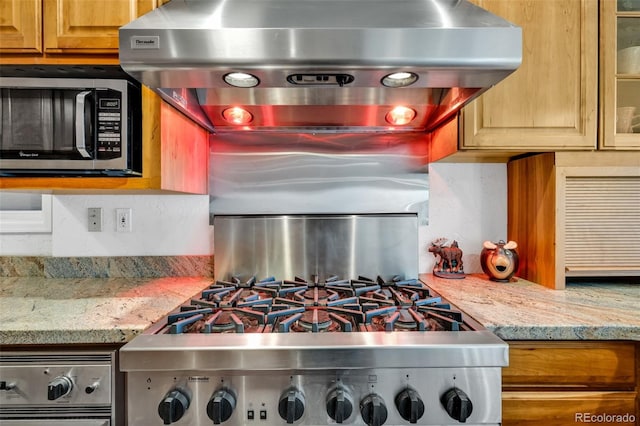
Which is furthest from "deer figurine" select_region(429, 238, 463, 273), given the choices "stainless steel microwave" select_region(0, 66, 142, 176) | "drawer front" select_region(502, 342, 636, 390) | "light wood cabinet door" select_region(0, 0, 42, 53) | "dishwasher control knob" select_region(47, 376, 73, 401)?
"light wood cabinet door" select_region(0, 0, 42, 53)

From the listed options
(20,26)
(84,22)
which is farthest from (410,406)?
(20,26)

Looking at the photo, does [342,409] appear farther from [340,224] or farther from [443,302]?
[340,224]

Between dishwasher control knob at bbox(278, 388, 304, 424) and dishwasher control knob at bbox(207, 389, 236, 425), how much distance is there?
0.12 m

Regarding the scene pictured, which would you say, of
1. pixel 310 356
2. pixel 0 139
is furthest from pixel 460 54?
pixel 0 139

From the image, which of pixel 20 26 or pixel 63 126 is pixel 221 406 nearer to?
pixel 63 126

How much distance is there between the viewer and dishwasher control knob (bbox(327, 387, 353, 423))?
809mm

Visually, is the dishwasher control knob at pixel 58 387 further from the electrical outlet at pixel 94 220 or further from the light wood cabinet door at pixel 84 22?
the light wood cabinet door at pixel 84 22

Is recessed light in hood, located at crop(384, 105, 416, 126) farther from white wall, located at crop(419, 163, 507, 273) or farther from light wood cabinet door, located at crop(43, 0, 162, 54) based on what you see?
light wood cabinet door, located at crop(43, 0, 162, 54)

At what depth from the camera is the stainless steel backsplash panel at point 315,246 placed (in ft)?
5.23

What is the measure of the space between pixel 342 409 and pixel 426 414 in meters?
0.22

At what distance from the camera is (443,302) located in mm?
1182

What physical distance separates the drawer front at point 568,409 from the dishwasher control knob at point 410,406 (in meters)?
0.31

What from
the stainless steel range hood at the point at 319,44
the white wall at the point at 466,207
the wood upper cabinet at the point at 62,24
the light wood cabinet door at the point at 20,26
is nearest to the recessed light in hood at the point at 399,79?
the stainless steel range hood at the point at 319,44

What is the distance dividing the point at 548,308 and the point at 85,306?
1.50 meters
